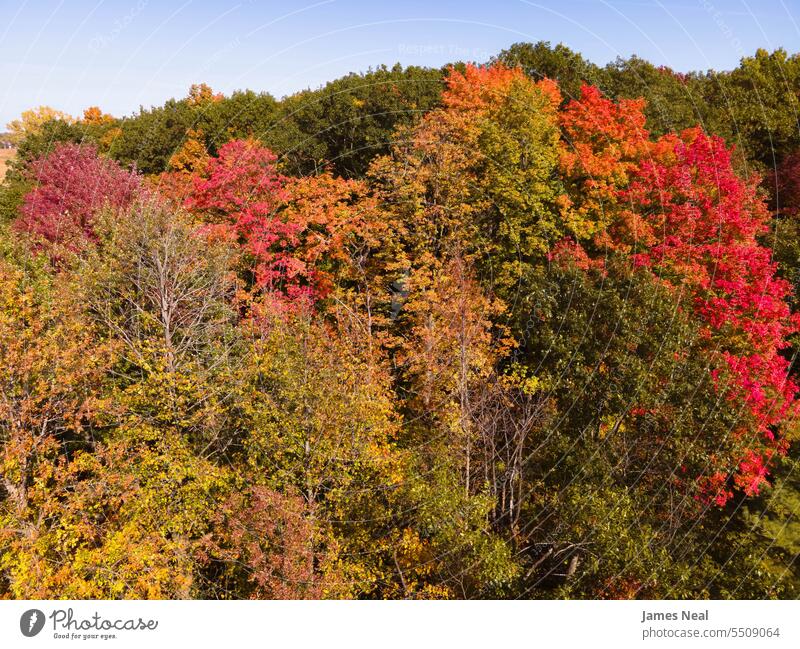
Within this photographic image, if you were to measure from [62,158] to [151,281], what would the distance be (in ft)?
92.0

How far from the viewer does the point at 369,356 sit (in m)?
27.9

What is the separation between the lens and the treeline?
18.4 metres

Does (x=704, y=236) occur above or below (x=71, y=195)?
below

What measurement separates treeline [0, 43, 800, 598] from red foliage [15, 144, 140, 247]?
0.83 ft

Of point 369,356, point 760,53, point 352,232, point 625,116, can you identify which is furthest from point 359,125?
point 760,53

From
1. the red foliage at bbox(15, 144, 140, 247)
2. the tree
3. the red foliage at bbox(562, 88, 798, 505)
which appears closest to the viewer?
the red foliage at bbox(562, 88, 798, 505)

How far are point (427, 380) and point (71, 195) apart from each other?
105ft

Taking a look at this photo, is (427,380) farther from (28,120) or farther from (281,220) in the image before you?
(28,120)

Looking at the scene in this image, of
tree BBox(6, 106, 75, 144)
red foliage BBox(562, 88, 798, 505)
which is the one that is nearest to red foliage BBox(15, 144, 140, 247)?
red foliage BBox(562, 88, 798, 505)
